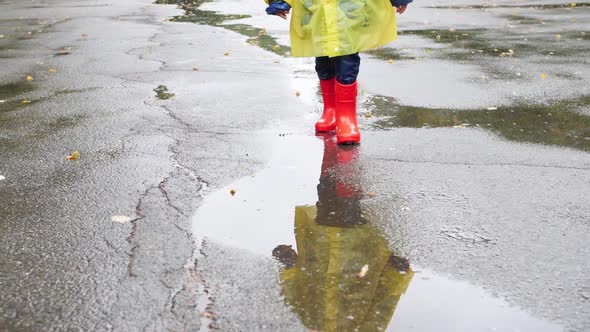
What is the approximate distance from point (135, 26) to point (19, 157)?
28.3ft

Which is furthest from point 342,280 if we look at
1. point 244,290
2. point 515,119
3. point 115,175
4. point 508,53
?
point 508,53

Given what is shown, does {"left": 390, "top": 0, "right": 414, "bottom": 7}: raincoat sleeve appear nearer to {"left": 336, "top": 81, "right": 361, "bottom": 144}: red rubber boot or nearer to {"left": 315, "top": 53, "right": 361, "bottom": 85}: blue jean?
{"left": 315, "top": 53, "right": 361, "bottom": 85}: blue jean

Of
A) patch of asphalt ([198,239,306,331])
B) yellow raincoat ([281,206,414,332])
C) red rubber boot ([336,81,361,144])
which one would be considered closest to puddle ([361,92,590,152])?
red rubber boot ([336,81,361,144])

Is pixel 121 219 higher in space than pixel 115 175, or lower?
higher

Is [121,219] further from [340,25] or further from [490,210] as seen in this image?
[340,25]

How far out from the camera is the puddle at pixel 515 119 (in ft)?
17.2

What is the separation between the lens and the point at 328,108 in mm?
5562

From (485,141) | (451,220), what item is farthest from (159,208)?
(485,141)

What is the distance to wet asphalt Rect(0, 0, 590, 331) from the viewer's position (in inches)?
113

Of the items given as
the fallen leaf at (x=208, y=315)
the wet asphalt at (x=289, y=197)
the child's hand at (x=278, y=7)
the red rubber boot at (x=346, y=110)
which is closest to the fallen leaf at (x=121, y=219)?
the wet asphalt at (x=289, y=197)

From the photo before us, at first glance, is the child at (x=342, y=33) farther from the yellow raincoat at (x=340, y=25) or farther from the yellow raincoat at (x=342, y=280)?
the yellow raincoat at (x=342, y=280)

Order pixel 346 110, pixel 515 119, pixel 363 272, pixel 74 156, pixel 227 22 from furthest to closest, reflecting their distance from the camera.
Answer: pixel 227 22, pixel 515 119, pixel 346 110, pixel 74 156, pixel 363 272

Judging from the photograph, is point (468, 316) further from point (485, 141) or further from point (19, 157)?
point (19, 157)

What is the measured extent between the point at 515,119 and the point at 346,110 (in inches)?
58.3
